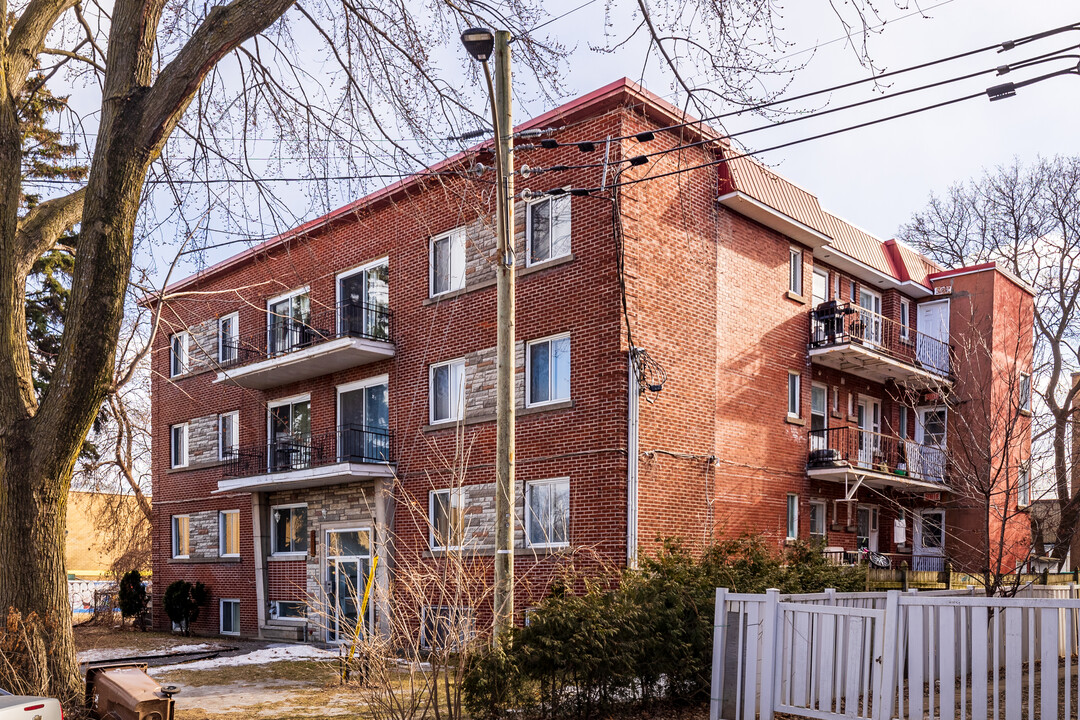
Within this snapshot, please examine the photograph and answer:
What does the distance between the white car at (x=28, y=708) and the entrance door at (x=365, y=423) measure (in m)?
13.4

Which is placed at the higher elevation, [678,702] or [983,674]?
[983,674]

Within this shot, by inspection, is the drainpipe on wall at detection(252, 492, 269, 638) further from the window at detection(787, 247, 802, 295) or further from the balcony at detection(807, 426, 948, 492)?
the window at detection(787, 247, 802, 295)

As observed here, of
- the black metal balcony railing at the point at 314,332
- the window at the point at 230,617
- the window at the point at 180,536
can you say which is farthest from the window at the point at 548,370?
the window at the point at 180,536

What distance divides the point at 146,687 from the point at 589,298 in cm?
994

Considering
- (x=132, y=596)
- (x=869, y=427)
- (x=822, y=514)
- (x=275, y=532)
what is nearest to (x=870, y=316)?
(x=869, y=427)

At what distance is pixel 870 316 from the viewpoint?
978 inches

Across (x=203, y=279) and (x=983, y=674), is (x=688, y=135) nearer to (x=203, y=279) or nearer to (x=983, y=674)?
(x=983, y=674)

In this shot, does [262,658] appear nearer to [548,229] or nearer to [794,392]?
[548,229]

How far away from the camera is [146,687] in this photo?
10.5 m

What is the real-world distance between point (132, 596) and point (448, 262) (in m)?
16.7

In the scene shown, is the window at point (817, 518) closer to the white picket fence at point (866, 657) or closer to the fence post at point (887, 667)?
the white picket fence at point (866, 657)

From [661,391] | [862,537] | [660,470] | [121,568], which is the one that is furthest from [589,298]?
[121,568]

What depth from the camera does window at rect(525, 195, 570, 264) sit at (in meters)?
18.2

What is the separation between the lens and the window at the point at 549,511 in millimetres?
17469
